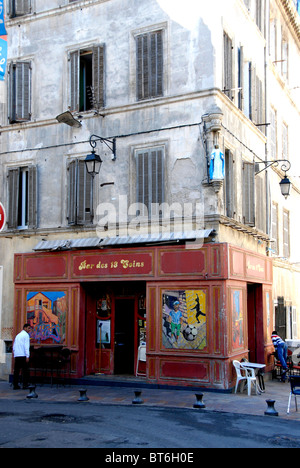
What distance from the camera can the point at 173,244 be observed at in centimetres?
1437

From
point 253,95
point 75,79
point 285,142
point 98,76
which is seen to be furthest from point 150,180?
point 285,142

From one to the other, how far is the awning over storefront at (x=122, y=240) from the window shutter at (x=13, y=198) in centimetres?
134

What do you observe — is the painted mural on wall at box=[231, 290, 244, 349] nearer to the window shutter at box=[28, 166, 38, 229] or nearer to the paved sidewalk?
the paved sidewalk

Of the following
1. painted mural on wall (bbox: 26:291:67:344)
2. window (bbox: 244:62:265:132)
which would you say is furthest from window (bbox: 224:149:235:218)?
painted mural on wall (bbox: 26:291:67:344)

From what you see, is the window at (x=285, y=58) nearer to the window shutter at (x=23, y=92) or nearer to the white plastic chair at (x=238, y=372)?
the window shutter at (x=23, y=92)

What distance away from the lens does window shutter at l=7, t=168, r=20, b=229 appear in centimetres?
1692

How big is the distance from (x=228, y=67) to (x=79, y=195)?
214 inches

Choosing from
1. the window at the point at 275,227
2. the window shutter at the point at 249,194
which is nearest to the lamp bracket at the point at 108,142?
the window shutter at the point at 249,194

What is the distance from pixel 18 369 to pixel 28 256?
337 cm

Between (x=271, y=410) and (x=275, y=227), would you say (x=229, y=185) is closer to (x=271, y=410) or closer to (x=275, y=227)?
(x=275, y=227)

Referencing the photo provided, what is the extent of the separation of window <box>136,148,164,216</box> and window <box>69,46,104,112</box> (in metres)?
2.20

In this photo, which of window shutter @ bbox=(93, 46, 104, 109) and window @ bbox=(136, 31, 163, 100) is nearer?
window @ bbox=(136, 31, 163, 100)

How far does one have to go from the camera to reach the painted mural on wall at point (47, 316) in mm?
15641

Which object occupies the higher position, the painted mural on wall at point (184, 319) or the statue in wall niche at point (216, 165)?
the statue in wall niche at point (216, 165)
